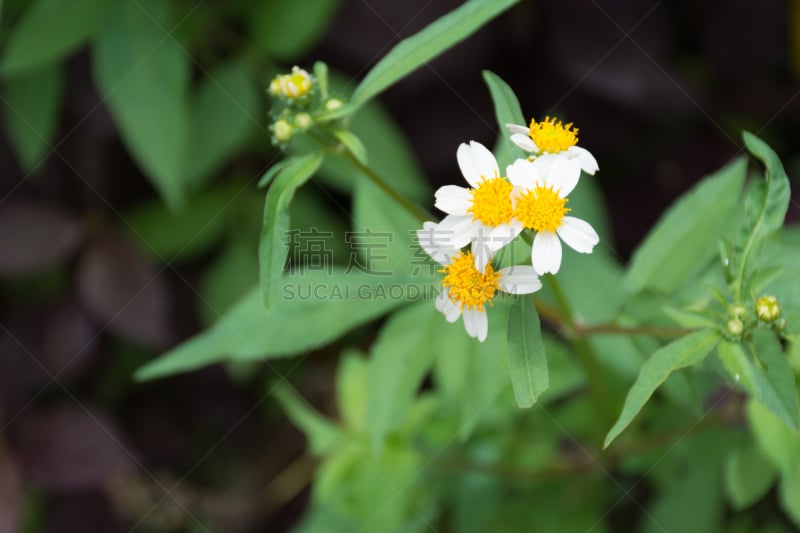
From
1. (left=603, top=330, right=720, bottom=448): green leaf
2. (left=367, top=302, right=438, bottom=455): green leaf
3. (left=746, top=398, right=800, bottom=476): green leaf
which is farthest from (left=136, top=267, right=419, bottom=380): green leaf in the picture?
(left=746, top=398, right=800, bottom=476): green leaf

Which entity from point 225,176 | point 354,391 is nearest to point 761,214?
point 354,391

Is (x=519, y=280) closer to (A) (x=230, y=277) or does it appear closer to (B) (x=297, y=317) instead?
(B) (x=297, y=317)

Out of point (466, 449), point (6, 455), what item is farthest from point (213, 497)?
point (466, 449)

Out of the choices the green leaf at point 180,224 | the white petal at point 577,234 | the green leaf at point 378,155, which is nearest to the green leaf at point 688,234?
the white petal at point 577,234

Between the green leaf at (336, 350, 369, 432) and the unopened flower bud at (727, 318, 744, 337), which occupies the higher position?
the unopened flower bud at (727, 318, 744, 337)

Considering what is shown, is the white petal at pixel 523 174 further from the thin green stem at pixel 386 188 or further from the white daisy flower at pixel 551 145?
the thin green stem at pixel 386 188

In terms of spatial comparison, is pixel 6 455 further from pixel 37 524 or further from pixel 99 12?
pixel 99 12

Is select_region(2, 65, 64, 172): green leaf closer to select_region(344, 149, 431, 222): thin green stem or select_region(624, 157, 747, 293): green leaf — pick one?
select_region(344, 149, 431, 222): thin green stem
